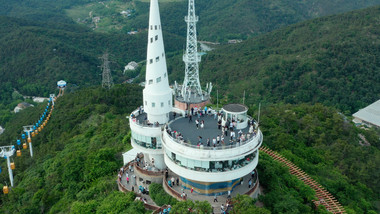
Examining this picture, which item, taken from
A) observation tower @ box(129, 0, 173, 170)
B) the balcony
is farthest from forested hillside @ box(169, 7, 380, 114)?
the balcony

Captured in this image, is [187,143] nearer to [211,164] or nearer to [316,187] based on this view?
[211,164]

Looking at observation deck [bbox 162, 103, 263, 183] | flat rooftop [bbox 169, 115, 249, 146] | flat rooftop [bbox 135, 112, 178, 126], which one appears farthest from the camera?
flat rooftop [bbox 135, 112, 178, 126]

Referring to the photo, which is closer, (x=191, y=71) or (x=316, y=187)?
(x=316, y=187)

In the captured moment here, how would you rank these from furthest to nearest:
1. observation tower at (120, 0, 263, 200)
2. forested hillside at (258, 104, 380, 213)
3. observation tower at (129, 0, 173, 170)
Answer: forested hillside at (258, 104, 380, 213) < observation tower at (129, 0, 173, 170) < observation tower at (120, 0, 263, 200)

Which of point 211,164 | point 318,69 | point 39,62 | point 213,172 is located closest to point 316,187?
point 213,172

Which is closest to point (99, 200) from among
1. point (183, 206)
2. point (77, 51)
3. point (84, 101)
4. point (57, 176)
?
point (183, 206)

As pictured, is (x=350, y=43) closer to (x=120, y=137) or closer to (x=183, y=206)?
(x=120, y=137)

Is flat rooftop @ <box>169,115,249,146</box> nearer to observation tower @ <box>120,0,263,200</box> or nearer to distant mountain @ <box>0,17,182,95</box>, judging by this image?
observation tower @ <box>120,0,263,200</box>
